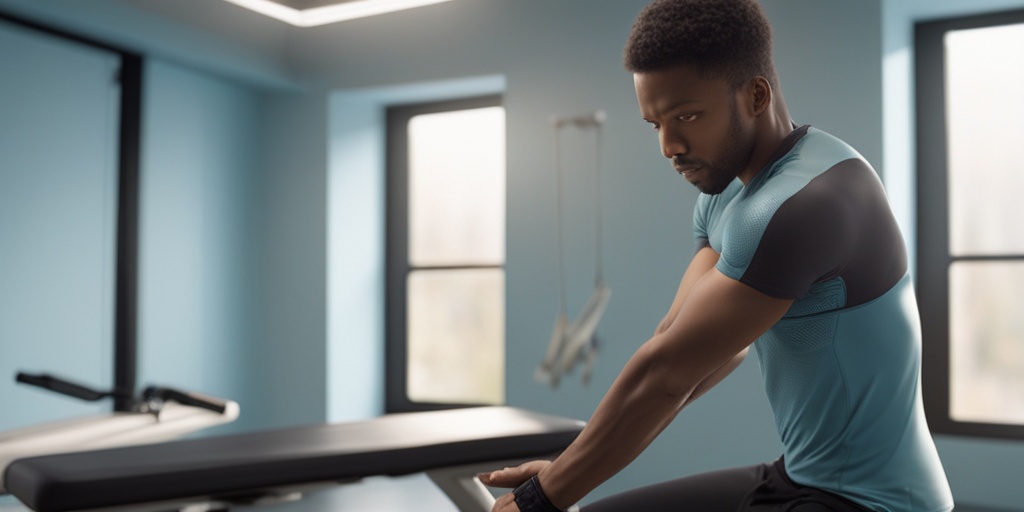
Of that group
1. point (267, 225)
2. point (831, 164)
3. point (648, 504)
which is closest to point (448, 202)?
point (267, 225)

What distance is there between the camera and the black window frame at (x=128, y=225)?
121 inches

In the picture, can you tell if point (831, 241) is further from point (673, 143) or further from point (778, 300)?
point (673, 143)

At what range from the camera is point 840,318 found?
3.04 feet

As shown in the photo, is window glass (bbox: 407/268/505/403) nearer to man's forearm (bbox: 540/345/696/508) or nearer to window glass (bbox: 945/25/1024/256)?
window glass (bbox: 945/25/1024/256)

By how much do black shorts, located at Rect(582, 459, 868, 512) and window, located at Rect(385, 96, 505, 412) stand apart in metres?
2.34

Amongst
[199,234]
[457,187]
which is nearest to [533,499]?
[199,234]

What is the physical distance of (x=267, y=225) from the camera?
144 inches

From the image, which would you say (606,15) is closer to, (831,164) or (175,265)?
(175,265)

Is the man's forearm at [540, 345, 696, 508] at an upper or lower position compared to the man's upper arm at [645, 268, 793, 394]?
lower

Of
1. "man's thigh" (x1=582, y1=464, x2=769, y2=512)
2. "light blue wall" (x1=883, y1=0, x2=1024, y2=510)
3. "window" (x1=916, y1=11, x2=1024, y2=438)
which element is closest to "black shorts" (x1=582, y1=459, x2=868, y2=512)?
"man's thigh" (x1=582, y1=464, x2=769, y2=512)

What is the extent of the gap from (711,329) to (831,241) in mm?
139

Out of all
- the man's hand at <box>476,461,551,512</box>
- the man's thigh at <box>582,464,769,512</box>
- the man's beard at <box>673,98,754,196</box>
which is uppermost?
the man's beard at <box>673,98,754,196</box>

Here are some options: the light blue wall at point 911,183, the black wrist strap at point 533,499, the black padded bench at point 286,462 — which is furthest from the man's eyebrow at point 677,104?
the light blue wall at point 911,183

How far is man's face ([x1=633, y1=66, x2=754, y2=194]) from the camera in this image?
94cm
